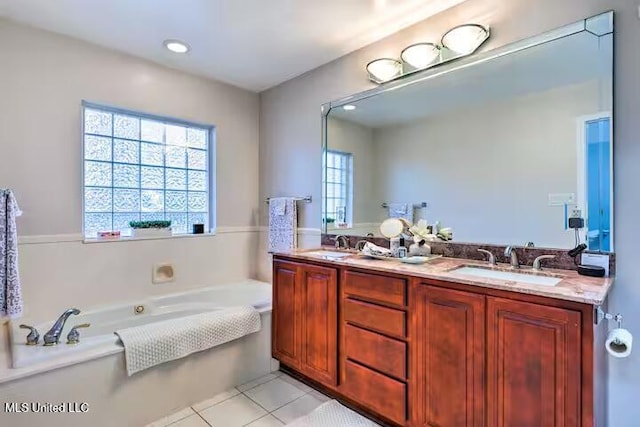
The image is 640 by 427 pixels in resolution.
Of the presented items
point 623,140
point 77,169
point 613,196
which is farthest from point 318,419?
point 77,169

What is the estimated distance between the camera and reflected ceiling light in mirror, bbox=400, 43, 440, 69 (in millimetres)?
2086

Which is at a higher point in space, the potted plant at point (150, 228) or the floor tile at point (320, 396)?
the potted plant at point (150, 228)

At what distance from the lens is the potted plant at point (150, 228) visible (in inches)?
108

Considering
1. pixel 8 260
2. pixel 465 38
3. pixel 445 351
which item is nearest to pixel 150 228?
pixel 8 260

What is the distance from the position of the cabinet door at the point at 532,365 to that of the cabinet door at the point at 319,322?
0.91 m

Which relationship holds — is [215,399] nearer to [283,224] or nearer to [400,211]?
[283,224]

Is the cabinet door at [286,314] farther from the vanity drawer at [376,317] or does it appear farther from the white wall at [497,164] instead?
the white wall at [497,164]

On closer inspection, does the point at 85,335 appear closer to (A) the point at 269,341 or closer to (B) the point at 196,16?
(A) the point at 269,341

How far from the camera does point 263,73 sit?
2994 millimetres

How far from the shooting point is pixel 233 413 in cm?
204

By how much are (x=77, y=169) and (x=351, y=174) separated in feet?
6.71

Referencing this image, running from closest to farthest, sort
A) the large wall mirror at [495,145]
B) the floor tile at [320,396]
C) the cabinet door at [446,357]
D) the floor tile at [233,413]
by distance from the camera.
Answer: the cabinet door at [446,357], the large wall mirror at [495,145], the floor tile at [233,413], the floor tile at [320,396]

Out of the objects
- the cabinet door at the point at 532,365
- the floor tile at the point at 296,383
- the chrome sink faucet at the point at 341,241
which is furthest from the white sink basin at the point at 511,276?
the floor tile at the point at 296,383

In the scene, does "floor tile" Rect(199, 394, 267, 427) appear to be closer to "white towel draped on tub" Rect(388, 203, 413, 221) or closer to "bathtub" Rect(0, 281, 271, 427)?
"bathtub" Rect(0, 281, 271, 427)
